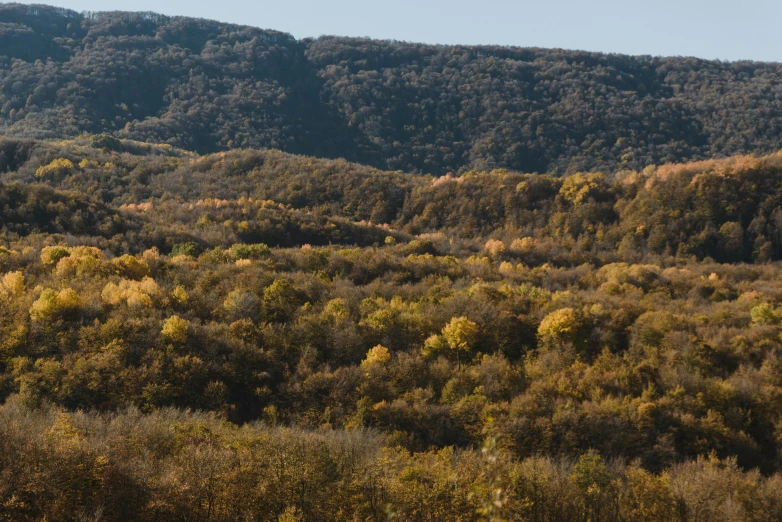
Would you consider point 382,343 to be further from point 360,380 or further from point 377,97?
point 377,97

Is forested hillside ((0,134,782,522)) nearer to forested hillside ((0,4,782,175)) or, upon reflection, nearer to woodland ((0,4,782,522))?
woodland ((0,4,782,522))

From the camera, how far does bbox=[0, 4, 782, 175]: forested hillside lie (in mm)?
109812

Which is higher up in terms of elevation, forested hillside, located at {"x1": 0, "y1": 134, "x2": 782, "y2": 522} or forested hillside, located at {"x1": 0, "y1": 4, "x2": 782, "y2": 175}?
forested hillside, located at {"x1": 0, "y1": 4, "x2": 782, "y2": 175}

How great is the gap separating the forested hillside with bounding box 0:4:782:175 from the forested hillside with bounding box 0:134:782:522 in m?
68.5

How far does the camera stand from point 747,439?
1938cm

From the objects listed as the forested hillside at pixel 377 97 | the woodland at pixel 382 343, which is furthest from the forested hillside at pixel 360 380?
the forested hillside at pixel 377 97

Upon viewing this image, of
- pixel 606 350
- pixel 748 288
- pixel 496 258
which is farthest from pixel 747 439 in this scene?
pixel 496 258

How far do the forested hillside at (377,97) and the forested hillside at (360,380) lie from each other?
225 feet

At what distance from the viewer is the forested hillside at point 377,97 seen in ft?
360

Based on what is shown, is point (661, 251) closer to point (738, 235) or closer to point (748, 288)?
point (738, 235)

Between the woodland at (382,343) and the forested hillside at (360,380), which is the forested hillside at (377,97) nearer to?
the woodland at (382,343)

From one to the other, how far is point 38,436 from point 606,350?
67.4 ft

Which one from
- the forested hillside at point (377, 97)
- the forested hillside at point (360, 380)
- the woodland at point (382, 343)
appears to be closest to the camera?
the forested hillside at point (360, 380)

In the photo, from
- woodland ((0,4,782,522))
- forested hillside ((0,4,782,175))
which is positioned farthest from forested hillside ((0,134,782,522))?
forested hillside ((0,4,782,175))
